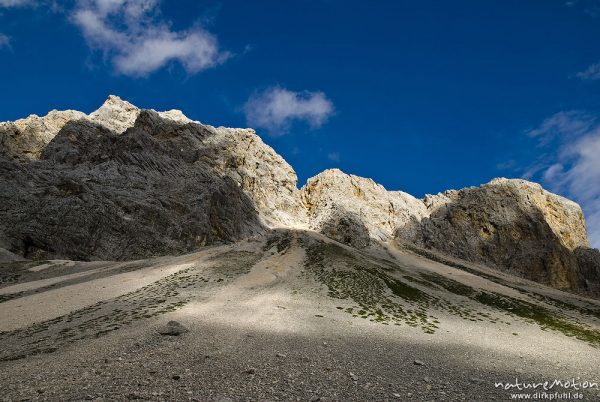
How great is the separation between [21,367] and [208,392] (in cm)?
1005

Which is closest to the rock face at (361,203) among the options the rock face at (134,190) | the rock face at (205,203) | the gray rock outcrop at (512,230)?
the rock face at (205,203)

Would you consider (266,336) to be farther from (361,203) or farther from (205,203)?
(361,203)

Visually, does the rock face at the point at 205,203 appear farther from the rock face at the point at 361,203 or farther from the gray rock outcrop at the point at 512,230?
the rock face at the point at 361,203

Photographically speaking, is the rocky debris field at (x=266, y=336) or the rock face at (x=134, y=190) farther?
the rock face at (x=134, y=190)

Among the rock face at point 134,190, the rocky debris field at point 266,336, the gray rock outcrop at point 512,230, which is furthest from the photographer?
the gray rock outcrop at point 512,230

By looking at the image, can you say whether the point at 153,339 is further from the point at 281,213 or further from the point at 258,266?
the point at 281,213

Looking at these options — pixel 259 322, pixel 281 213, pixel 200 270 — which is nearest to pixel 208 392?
pixel 259 322

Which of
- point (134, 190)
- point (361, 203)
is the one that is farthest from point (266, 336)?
point (361, 203)

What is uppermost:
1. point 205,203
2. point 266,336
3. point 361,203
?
point 361,203

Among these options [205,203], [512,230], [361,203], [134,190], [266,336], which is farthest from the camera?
[361,203]

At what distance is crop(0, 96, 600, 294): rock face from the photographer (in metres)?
94.4

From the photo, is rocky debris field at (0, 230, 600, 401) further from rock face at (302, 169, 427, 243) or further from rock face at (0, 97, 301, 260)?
rock face at (302, 169, 427, 243)

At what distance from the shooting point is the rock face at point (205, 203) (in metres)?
94.4

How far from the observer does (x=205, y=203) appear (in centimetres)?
11450
